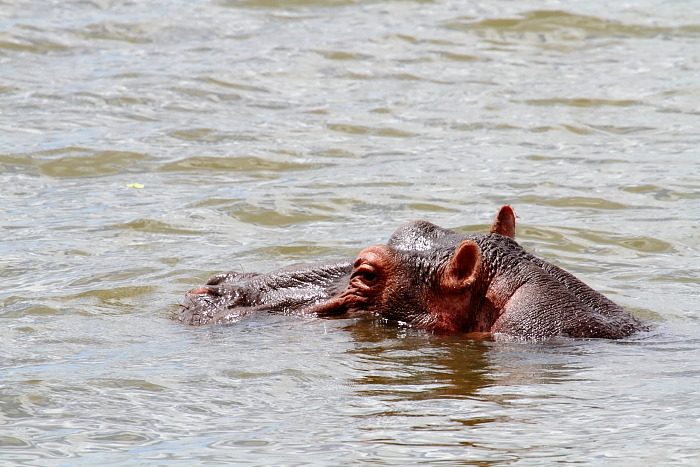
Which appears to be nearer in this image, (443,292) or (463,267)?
(463,267)

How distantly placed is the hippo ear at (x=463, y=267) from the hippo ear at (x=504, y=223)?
2.73ft

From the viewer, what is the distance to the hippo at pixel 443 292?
646cm

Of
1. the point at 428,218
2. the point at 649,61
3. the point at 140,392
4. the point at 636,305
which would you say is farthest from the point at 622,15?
the point at 140,392

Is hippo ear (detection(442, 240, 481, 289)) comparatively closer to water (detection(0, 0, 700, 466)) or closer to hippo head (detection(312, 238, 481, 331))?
hippo head (detection(312, 238, 481, 331))

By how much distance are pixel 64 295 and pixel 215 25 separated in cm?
1339

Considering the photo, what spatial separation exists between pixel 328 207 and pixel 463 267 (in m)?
5.42

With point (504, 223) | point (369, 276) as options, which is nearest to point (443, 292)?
point (369, 276)

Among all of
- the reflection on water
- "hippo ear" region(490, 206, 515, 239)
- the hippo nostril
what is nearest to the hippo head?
the reflection on water

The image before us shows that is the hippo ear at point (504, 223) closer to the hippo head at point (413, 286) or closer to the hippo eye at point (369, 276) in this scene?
the hippo head at point (413, 286)

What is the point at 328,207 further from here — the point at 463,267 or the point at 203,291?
the point at 463,267

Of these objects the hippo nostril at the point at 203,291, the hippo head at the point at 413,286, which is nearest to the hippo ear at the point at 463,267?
the hippo head at the point at 413,286

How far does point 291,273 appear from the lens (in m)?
7.32

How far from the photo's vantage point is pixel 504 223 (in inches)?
284

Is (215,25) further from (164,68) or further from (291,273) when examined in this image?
(291,273)
